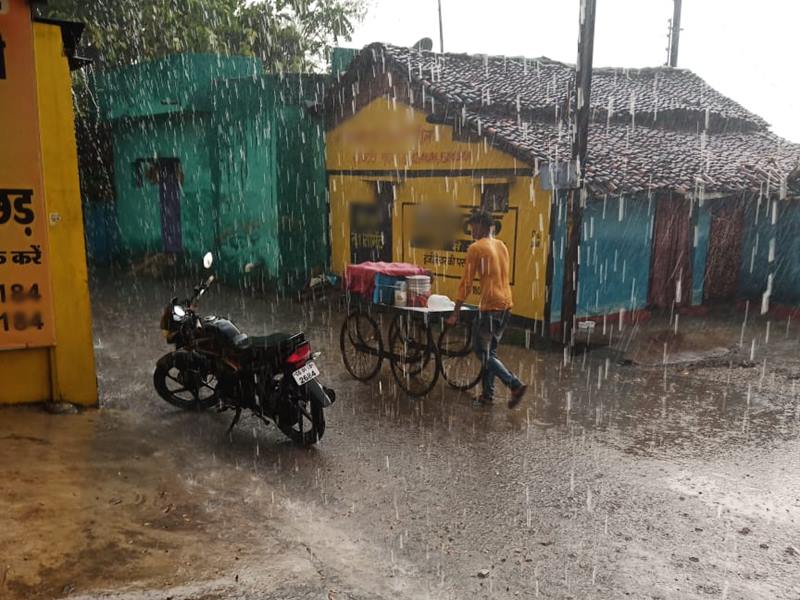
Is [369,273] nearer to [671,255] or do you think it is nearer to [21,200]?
[21,200]

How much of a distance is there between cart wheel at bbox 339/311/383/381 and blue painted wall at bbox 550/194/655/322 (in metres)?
3.57

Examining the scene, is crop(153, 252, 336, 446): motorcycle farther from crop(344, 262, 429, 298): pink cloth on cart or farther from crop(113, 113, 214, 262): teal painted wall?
crop(113, 113, 214, 262): teal painted wall

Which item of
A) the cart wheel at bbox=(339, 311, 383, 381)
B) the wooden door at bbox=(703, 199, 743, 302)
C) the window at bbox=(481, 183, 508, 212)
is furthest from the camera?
the wooden door at bbox=(703, 199, 743, 302)

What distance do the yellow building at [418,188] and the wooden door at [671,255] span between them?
2918mm

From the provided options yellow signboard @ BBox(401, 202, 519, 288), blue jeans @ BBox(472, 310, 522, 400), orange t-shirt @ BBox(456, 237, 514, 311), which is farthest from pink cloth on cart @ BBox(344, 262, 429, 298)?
yellow signboard @ BBox(401, 202, 519, 288)

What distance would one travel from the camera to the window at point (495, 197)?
1126 centimetres

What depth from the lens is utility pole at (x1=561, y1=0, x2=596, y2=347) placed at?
9312mm

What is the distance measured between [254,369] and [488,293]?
2519 millimetres

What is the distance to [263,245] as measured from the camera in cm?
1486

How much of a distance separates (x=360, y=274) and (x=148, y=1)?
16374 millimetres

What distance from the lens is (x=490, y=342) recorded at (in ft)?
23.9

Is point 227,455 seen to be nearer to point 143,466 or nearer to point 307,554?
point 143,466

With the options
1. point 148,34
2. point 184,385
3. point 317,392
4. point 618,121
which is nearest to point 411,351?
point 317,392

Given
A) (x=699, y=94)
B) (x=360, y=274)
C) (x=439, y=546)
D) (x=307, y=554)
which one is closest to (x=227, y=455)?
(x=307, y=554)
